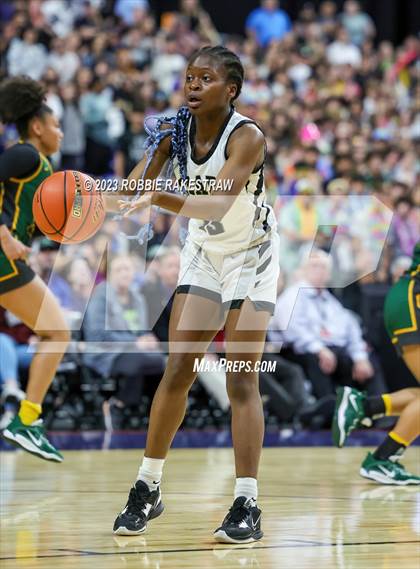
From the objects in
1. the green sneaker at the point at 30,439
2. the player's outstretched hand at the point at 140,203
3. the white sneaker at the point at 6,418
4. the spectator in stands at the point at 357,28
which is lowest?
the white sneaker at the point at 6,418

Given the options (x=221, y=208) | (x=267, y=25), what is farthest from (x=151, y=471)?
(x=267, y=25)

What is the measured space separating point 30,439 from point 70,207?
2263 mm

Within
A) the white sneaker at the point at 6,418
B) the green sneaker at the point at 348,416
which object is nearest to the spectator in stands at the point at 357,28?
the white sneaker at the point at 6,418

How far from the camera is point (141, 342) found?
9.19 metres

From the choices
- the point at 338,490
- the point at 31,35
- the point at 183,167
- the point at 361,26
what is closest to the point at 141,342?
the point at 338,490

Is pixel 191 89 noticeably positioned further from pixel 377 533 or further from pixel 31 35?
pixel 31 35

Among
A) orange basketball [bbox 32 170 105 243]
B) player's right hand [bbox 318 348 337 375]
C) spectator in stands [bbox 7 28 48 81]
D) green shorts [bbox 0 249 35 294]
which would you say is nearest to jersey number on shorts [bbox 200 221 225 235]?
orange basketball [bbox 32 170 105 243]

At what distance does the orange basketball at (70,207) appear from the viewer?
470 centimetres

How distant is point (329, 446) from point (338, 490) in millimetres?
2858

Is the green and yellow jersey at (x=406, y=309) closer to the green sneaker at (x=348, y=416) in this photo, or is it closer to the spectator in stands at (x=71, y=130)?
the green sneaker at (x=348, y=416)

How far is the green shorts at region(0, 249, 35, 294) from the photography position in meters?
6.69

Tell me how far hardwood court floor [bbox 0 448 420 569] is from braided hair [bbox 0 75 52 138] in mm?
2139

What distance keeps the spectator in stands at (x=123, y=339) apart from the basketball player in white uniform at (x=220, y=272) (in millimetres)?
3890

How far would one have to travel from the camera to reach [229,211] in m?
4.83
